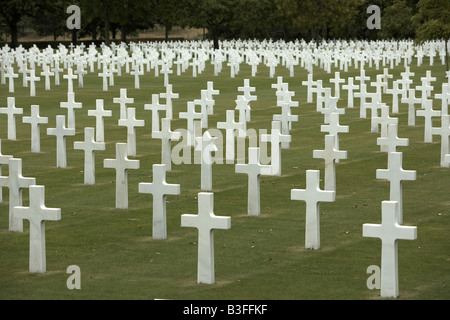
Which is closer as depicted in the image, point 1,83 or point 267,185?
point 267,185

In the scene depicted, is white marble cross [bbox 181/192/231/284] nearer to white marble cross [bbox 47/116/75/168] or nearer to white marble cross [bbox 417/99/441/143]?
white marble cross [bbox 47/116/75/168]

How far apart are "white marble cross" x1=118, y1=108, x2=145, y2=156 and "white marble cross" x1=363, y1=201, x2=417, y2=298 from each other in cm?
1028

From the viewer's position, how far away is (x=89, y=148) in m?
17.0

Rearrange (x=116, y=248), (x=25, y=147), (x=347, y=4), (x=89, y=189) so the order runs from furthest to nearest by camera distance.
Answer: (x=347, y=4) < (x=25, y=147) < (x=89, y=189) < (x=116, y=248)

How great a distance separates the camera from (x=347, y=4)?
261 feet

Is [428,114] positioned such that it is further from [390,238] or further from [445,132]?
[390,238]

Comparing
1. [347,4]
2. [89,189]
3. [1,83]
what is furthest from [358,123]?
[347,4]

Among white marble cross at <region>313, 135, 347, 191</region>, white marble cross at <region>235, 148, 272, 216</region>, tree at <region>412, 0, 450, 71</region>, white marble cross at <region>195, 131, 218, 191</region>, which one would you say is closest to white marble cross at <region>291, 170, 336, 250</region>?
white marble cross at <region>235, 148, 272, 216</region>

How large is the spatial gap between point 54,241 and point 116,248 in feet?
2.84

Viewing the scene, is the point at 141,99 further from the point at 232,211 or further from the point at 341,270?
the point at 341,270

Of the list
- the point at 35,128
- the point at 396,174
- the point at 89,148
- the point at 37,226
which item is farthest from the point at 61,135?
the point at 37,226

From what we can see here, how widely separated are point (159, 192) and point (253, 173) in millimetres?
2046

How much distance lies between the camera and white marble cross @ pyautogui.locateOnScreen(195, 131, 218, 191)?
51.7 ft

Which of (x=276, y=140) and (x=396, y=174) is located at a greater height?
(x=276, y=140)
